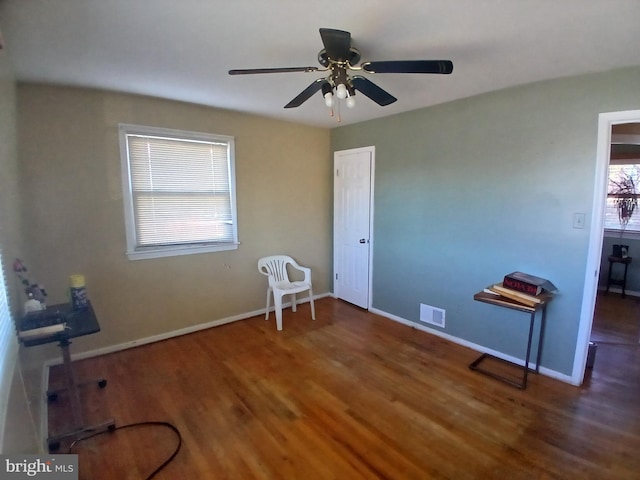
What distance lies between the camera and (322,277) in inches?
181

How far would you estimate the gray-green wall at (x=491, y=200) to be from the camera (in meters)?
2.40

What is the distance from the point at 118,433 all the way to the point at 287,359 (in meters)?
1.34

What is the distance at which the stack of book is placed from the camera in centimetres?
243

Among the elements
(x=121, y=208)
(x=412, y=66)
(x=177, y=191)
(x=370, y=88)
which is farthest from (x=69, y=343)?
(x=412, y=66)

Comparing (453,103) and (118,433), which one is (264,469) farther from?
(453,103)

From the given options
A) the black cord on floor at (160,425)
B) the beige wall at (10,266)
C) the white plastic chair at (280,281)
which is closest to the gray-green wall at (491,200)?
the white plastic chair at (280,281)

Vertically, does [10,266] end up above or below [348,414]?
above

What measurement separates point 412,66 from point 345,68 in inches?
14.9

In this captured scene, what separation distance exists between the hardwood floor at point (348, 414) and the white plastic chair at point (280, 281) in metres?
0.53

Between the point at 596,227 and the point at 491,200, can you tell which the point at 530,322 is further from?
the point at 491,200

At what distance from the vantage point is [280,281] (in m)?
3.96

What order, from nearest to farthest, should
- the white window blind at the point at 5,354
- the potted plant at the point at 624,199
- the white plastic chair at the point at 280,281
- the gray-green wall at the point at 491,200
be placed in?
the white window blind at the point at 5,354, the gray-green wall at the point at 491,200, the white plastic chair at the point at 280,281, the potted plant at the point at 624,199

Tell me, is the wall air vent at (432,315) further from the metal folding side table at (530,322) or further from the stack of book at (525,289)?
the stack of book at (525,289)

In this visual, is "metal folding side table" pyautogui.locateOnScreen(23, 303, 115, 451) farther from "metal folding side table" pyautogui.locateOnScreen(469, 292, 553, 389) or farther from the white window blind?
"metal folding side table" pyautogui.locateOnScreen(469, 292, 553, 389)
